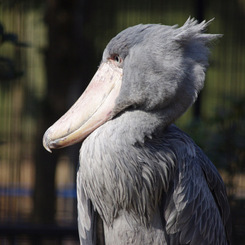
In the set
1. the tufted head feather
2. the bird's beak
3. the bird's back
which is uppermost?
the tufted head feather

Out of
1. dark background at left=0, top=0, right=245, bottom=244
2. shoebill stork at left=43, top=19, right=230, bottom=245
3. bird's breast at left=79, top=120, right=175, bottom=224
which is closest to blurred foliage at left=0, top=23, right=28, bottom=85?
shoebill stork at left=43, top=19, right=230, bottom=245

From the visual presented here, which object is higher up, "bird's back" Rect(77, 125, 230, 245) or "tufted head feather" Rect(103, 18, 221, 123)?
"tufted head feather" Rect(103, 18, 221, 123)

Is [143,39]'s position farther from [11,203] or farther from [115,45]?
[11,203]

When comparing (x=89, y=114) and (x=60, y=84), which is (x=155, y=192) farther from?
(x=60, y=84)

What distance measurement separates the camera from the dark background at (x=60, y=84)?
4.56 metres

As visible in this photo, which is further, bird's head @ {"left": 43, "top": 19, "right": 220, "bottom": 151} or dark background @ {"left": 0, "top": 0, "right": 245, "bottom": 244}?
dark background @ {"left": 0, "top": 0, "right": 245, "bottom": 244}

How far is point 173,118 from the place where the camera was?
2178mm

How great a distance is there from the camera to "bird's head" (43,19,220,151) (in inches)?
82.8

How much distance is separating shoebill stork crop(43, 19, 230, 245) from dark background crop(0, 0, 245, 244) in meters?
1.88

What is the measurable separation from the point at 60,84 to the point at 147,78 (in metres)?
2.85

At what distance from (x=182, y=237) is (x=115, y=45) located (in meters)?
0.92

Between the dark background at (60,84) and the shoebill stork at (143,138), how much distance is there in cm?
188

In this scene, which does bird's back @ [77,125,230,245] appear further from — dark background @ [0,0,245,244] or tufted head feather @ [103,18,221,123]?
dark background @ [0,0,245,244]

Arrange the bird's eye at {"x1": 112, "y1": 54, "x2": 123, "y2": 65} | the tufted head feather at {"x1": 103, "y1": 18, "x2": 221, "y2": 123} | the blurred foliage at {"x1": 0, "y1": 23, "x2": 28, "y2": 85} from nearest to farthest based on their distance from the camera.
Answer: the tufted head feather at {"x1": 103, "y1": 18, "x2": 221, "y2": 123}, the bird's eye at {"x1": 112, "y1": 54, "x2": 123, "y2": 65}, the blurred foliage at {"x1": 0, "y1": 23, "x2": 28, "y2": 85}
